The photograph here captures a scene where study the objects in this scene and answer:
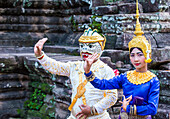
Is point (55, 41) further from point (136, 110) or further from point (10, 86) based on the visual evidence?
point (136, 110)

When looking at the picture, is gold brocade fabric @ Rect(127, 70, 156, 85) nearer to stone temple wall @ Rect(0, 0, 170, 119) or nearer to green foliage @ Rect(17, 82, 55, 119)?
stone temple wall @ Rect(0, 0, 170, 119)

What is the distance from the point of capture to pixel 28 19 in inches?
256

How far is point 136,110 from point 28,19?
4.54 m

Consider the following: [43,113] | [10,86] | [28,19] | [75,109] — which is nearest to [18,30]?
[28,19]

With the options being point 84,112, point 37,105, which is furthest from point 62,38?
point 84,112

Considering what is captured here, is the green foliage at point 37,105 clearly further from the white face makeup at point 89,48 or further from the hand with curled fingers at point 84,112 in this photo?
the white face makeup at point 89,48

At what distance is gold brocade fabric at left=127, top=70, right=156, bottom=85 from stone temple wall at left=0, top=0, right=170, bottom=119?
1196 mm

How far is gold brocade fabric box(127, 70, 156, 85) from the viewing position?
8.82ft

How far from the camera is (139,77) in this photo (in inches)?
108

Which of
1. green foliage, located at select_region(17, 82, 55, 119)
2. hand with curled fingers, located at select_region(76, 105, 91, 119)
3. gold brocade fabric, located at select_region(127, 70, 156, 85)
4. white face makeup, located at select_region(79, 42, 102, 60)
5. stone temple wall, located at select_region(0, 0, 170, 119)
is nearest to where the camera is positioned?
gold brocade fabric, located at select_region(127, 70, 156, 85)

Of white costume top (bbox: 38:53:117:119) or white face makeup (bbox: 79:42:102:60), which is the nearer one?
white costume top (bbox: 38:53:117:119)

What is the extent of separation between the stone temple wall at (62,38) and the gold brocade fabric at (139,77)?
120 centimetres

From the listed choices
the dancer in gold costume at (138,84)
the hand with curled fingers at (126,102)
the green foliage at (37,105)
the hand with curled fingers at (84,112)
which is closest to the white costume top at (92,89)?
the hand with curled fingers at (84,112)

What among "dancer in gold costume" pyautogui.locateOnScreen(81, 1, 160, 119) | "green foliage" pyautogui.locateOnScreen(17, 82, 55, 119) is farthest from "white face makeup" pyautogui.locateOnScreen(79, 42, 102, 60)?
"green foliage" pyautogui.locateOnScreen(17, 82, 55, 119)
